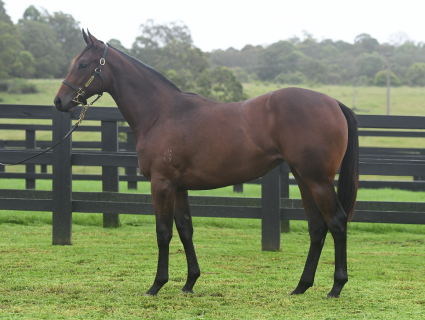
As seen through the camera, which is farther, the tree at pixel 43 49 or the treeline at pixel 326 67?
the treeline at pixel 326 67

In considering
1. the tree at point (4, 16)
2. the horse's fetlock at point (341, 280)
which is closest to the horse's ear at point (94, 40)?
the horse's fetlock at point (341, 280)

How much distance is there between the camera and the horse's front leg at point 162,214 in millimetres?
3514

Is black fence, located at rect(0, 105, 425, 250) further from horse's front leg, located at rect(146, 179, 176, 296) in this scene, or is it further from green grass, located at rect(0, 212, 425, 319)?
horse's front leg, located at rect(146, 179, 176, 296)

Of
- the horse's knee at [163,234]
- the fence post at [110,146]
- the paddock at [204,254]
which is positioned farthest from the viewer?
the fence post at [110,146]

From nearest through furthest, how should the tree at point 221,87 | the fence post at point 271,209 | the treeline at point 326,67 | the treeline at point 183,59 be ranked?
the fence post at point 271,209, the tree at point 221,87, the treeline at point 183,59, the treeline at point 326,67

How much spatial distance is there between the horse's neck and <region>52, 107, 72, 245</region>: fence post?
1.90 m

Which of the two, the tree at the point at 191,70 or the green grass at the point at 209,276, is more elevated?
the tree at the point at 191,70

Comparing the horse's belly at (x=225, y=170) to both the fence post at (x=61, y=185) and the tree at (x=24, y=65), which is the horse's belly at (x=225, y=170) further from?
the tree at (x=24, y=65)

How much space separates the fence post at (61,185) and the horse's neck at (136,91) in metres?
1.90

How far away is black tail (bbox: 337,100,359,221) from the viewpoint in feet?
11.8

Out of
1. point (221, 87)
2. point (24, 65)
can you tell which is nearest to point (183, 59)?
point (221, 87)

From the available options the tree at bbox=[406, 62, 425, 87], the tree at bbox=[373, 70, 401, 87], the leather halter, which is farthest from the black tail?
the tree at bbox=[406, 62, 425, 87]

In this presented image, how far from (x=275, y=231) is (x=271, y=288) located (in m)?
1.51

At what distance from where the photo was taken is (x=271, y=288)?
146 inches
